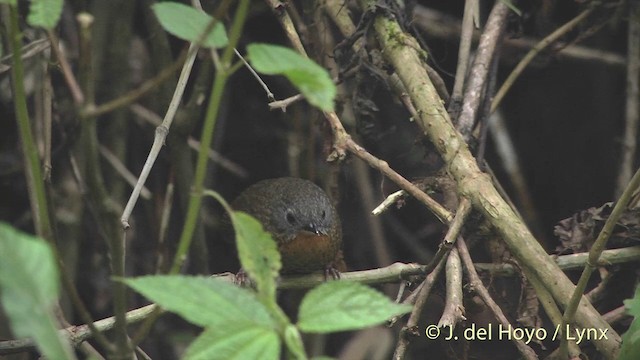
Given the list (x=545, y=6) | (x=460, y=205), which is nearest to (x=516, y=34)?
(x=545, y=6)

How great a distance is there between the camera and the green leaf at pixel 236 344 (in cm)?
125

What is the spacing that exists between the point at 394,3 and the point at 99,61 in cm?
154

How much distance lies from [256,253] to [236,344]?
25cm

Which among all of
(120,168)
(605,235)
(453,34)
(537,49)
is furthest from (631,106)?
(120,168)

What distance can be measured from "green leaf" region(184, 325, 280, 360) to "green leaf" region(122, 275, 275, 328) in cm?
1

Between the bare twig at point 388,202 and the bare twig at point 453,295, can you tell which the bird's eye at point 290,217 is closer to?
the bare twig at point 388,202

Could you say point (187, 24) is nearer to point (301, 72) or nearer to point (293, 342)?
point (301, 72)

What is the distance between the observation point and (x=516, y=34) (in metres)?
3.49

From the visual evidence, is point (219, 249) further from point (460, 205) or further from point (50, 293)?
point (50, 293)

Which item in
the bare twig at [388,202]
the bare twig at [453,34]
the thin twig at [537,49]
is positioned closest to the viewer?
the bare twig at [388,202]

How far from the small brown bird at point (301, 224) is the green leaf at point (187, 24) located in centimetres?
213

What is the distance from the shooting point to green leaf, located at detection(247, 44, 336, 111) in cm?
133

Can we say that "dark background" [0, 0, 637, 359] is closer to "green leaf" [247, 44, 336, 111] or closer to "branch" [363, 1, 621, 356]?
"branch" [363, 1, 621, 356]

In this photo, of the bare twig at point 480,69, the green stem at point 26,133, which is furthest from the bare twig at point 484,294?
the green stem at point 26,133
